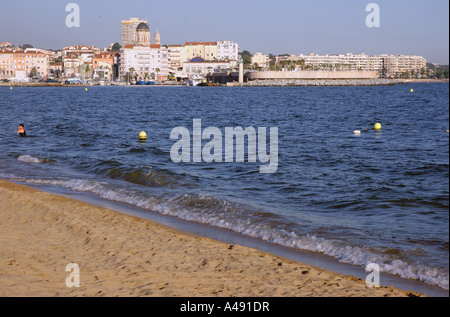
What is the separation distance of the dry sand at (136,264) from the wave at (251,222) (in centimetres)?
104

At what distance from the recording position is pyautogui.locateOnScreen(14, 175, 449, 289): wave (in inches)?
321

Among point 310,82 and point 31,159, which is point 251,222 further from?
point 310,82

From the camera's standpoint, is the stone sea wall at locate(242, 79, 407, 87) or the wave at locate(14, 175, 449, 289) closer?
the wave at locate(14, 175, 449, 289)

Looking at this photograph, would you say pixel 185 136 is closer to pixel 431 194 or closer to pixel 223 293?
pixel 431 194

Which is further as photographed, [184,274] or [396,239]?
[396,239]

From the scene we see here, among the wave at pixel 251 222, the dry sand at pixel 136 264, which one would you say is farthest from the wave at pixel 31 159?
the dry sand at pixel 136 264

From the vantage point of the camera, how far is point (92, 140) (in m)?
27.7

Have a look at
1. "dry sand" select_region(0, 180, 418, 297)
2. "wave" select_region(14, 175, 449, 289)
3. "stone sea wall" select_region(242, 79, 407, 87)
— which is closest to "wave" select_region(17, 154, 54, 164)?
"wave" select_region(14, 175, 449, 289)

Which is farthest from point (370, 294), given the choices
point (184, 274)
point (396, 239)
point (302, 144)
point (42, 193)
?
point (302, 144)

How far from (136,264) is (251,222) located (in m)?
3.80

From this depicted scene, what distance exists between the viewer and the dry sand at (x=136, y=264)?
6613mm

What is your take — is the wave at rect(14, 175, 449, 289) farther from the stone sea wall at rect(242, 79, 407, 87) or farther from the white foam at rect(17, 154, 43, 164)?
the stone sea wall at rect(242, 79, 407, 87)

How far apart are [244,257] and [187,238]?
152 centimetres

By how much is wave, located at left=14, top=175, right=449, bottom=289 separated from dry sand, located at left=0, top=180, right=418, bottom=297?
41.0 inches
